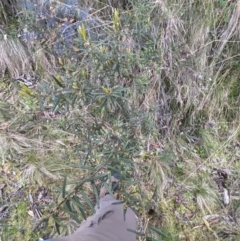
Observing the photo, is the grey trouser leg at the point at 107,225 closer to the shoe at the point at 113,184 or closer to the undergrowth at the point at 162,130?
the shoe at the point at 113,184

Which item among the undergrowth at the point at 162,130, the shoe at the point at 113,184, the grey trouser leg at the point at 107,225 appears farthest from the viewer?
the undergrowth at the point at 162,130

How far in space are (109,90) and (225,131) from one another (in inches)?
46.0

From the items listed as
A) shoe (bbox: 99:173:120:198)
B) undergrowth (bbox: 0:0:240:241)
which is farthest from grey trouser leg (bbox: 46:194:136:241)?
undergrowth (bbox: 0:0:240:241)

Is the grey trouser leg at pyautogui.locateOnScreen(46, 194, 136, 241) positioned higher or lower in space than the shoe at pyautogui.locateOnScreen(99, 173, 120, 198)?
lower

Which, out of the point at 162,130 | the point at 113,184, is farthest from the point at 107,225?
the point at 162,130

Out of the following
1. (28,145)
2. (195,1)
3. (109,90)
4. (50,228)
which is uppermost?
(109,90)

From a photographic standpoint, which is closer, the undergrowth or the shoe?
the shoe

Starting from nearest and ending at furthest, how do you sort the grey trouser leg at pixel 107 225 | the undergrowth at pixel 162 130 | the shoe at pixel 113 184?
the shoe at pixel 113 184
the grey trouser leg at pixel 107 225
the undergrowth at pixel 162 130

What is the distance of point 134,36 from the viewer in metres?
1.65

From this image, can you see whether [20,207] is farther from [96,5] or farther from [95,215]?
[96,5]

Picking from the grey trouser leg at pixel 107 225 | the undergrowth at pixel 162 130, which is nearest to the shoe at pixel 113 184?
the grey trouser leg at pixel 107 225

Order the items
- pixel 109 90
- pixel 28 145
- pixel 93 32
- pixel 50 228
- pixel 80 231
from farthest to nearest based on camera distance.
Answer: pixel 28 145, pixel 93 32, pixel 50 228, pixel 80 231, pixel 109 90

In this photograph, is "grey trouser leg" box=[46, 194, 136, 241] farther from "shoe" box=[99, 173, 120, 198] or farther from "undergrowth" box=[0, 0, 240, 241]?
"undergrowth" box=[0, 0, 240, 241]

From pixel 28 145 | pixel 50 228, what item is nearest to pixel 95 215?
pixel 50 228
